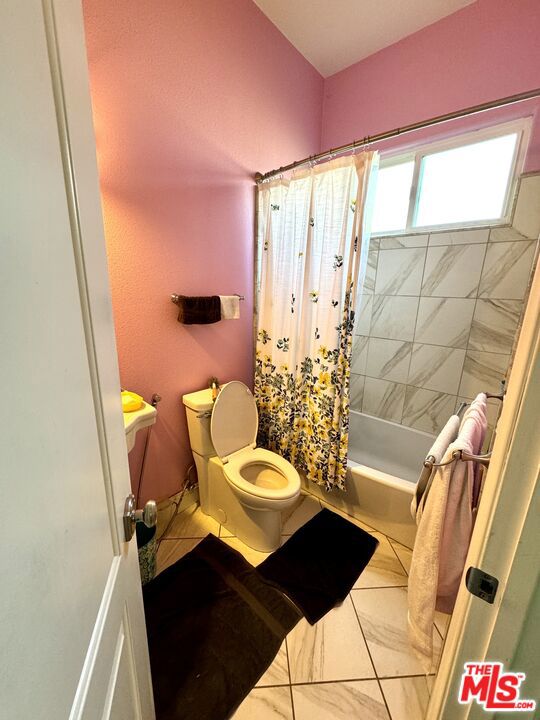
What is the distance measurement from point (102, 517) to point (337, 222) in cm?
162

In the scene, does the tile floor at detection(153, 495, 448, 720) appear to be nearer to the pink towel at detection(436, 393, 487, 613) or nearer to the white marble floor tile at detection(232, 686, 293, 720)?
the white marble floor tile at detection(232, 686, 293, 720)

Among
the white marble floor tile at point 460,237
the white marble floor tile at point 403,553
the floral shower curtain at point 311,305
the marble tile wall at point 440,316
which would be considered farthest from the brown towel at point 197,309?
the white marble floor tile at point 403,553

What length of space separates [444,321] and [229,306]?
4.93 ft

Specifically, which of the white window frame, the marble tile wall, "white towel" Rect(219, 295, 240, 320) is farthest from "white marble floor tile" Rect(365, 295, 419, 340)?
"white towel" Rect(219, 295, 240, 320)

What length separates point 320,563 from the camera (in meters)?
1.54

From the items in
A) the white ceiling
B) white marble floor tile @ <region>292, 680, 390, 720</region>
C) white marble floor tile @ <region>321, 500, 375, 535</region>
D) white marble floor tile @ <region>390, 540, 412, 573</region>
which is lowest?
white marble floor tile @ <region>292, 680, 390, 720</region>

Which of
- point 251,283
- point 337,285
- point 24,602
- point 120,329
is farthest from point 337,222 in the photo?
point 24,602

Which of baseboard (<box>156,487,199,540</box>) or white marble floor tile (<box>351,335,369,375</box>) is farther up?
white marble floor tile (<box>351,335,369,375</box>)

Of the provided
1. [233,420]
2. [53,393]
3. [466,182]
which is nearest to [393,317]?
[466,182]

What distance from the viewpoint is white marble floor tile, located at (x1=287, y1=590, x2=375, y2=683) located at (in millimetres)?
1107

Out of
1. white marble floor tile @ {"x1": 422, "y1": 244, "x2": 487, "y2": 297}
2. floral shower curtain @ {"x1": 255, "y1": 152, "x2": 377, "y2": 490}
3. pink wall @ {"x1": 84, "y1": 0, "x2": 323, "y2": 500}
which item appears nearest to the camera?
pink wall @ {"x1": 84, "y1": 0, "x2": 323, "y2": 500}

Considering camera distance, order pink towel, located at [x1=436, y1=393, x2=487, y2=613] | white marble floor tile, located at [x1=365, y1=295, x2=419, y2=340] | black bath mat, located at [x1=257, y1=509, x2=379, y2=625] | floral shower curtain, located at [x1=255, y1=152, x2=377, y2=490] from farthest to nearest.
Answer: white marble floor tile, located at [x1=365, y1=295, x2=419, y2=340], floral shower curtain, located at [x1=255, y1=152, x2=377, y2=490], black bath mat, located at [x1=257, y1=509, x2=379, y2=625], pink towel, located at [x1=436, y1=393, x2=487, y2=613]

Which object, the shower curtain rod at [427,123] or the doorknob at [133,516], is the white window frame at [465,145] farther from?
Result: the doorknob at [133,516]

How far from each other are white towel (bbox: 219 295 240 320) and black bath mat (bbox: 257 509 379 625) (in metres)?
1.38
